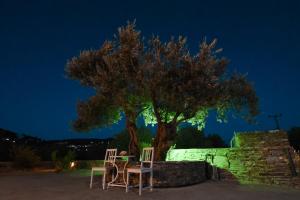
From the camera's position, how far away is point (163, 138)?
10047 mm

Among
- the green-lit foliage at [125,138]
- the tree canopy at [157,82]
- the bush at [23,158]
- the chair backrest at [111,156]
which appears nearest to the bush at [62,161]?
the bush at [23,158]

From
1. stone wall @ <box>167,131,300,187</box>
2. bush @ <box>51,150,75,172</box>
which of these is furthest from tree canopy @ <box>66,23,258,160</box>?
bush @ <box>51,150,75,172</box>

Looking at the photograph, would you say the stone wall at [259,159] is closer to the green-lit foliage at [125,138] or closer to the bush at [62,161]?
the green-lit foliage at [125,138]

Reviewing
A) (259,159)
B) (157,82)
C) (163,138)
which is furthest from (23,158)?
(259,159)

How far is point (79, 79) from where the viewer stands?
10.7 meters

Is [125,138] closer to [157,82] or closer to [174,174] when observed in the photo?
[157,82]

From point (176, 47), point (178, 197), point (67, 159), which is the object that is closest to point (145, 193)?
point (178, 197)

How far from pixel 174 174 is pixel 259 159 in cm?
351

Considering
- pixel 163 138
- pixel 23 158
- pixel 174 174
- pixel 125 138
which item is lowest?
pixel 174 174

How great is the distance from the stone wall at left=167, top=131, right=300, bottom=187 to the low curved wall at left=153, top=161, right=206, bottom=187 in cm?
162

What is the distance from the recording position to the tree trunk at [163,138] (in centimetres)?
1004

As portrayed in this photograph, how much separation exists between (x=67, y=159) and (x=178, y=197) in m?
11.6

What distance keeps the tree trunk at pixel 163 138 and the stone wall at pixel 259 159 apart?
74.6 inches

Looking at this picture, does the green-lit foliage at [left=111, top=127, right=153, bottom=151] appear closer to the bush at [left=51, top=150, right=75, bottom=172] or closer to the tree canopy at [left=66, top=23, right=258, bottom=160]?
the bush at [left=51, top=150, right=75, bottom=172]
